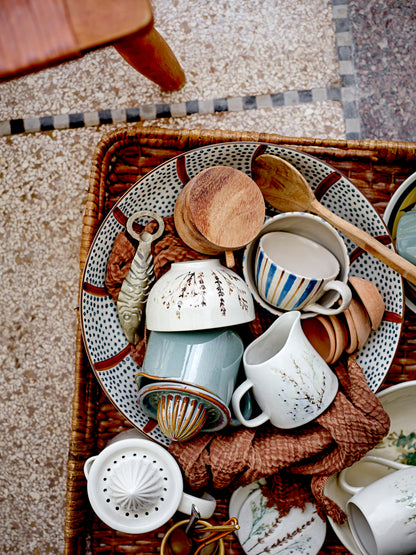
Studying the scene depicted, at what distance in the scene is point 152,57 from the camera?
2.33ft

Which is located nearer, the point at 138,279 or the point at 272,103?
the point at 138,279

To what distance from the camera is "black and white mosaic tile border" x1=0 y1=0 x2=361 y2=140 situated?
0.89 meters

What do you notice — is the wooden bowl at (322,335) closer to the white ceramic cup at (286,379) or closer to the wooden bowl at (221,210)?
the white ceramic cup at (286,379)

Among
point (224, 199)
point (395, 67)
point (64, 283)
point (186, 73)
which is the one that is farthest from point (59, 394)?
point (395, 67)

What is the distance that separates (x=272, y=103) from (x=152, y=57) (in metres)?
0.26

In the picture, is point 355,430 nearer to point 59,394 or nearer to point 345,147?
point 345,147

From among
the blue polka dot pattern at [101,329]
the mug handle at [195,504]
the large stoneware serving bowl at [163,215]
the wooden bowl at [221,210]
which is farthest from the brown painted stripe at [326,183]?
the mug handle at [195,504]

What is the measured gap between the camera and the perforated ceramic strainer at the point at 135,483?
610mm

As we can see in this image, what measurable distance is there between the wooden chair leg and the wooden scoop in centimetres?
21

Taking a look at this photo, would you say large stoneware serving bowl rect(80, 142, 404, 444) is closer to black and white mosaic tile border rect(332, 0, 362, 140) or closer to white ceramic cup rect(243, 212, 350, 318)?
white ceramic cup rect(243, 212, 350, 318)

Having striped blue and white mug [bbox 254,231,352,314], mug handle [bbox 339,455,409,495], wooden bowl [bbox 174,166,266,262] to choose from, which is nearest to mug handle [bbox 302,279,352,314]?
striped blue and white mug [bbox 254,231,352,314]

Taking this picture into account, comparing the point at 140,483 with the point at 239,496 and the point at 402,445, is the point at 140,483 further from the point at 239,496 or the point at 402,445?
the point at 402,445

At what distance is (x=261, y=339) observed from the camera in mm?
632

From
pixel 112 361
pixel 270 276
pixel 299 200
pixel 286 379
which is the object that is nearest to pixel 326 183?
pixel 299 200
